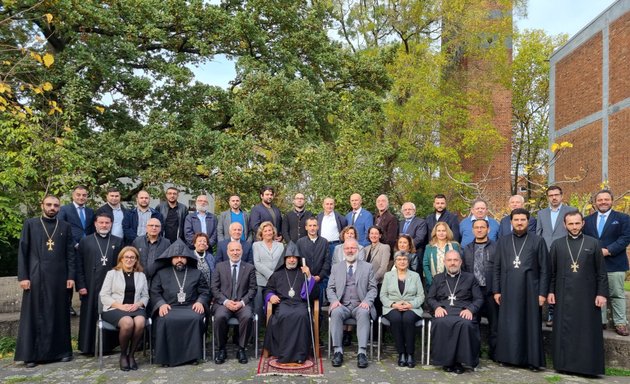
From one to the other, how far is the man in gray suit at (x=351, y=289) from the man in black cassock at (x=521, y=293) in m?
1.56

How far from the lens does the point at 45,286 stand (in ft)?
21.3

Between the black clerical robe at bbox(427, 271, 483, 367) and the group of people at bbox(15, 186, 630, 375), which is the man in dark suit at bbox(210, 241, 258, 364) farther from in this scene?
the black clerical robe at bbox(427, 271, 483, 367)

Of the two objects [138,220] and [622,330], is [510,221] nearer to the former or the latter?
[622,330]

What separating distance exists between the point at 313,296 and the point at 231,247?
4.05 feet

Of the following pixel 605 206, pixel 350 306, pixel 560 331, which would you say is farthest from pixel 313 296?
pixel 605 206

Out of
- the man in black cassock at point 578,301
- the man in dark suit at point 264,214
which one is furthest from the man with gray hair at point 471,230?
the man in dark suit at point 264,214

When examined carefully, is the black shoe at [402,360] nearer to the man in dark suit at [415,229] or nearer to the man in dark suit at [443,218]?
the man in dark suit at [415,229]

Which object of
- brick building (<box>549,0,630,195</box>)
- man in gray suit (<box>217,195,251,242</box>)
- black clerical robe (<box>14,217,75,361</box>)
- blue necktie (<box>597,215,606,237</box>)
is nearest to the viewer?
black clerical robe (<box>14,217,75,361</box>)

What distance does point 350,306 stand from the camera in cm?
687

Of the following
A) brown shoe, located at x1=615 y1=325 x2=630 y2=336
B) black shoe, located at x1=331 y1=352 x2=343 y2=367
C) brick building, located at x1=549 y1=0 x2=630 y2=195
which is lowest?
black shoe, located at x1=331 y1=352 x2=343 y2=367

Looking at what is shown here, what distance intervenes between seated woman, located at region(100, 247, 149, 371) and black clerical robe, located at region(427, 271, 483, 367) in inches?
137

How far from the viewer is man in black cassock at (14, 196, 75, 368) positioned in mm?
6348

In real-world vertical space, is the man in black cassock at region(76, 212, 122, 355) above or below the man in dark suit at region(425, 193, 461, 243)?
below

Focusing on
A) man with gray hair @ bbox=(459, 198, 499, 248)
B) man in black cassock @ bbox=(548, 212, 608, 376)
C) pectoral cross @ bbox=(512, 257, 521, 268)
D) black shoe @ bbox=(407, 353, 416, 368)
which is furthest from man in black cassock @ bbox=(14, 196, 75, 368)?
man in black cassock @ bbox=(548, 212, 608, 376)
